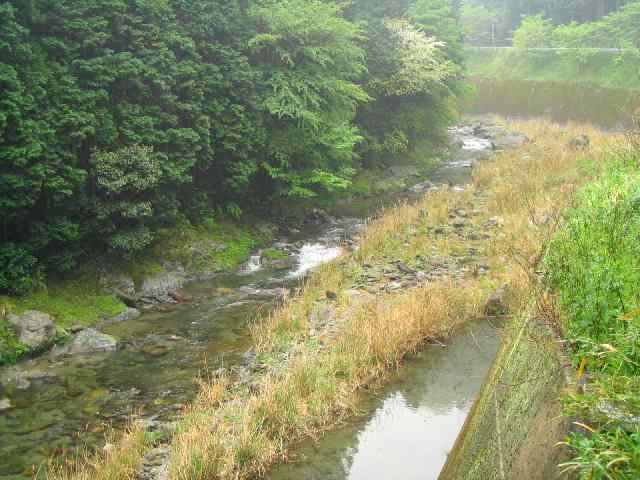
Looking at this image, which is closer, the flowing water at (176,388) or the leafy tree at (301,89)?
the flowing water at (176,388)

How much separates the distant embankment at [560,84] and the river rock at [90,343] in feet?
93.1

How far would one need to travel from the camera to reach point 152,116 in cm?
1407

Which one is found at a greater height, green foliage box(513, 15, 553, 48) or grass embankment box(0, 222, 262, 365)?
green foliage box(513, 15, 553, 48)

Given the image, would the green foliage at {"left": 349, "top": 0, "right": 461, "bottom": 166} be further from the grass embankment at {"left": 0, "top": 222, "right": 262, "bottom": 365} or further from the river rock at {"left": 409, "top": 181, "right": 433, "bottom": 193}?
the grass embankment at {"left": 0, "top": 222, "right": 262, "bottom": 365}

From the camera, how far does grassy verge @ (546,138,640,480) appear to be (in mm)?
2801

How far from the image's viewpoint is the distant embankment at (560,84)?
35034mm

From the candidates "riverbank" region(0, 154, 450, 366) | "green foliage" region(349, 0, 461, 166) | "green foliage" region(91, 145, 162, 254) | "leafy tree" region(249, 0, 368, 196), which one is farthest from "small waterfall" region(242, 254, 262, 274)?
"green foliage" region(349, 0, 461, 166)

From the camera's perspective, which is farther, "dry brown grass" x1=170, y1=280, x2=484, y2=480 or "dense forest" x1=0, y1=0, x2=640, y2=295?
"dense forest" x1=0, y1=0, x2=640, y2=295

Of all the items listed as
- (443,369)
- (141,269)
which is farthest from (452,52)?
(443,369)

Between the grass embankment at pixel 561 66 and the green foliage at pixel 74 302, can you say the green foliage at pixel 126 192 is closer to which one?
the green foliage at pixel 74 302

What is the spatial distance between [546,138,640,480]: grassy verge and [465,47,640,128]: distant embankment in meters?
27.9

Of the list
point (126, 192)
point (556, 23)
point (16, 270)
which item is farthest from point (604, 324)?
point (556, 23)

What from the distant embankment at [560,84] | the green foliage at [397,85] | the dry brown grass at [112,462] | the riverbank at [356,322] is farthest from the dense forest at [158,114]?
the distant embankment at [560,84]

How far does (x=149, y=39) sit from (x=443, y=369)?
35.8ft
